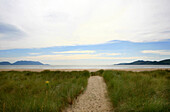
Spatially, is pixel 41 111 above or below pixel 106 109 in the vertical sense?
above

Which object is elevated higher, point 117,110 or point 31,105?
point 31,105

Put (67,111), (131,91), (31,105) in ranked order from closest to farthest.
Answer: (31,105) → (67,111) → (131,91)

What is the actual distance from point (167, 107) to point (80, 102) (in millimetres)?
2818

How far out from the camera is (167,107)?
2.85 meters

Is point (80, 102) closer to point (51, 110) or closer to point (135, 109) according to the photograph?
point (51, 110)

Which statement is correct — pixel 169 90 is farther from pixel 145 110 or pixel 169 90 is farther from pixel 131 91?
pixel 145 110

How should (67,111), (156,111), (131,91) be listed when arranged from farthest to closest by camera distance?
(131,91)
(67,111)
(156,111)

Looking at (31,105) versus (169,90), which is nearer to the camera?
(31,105)

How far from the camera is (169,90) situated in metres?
4.32

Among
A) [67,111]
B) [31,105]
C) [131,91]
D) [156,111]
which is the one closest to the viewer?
[156,111]

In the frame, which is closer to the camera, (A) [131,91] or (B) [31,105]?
(B) [31,105]

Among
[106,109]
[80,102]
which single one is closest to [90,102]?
[80,102]

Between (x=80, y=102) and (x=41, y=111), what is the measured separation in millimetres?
1772

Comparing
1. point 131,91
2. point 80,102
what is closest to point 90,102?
point 80,102
